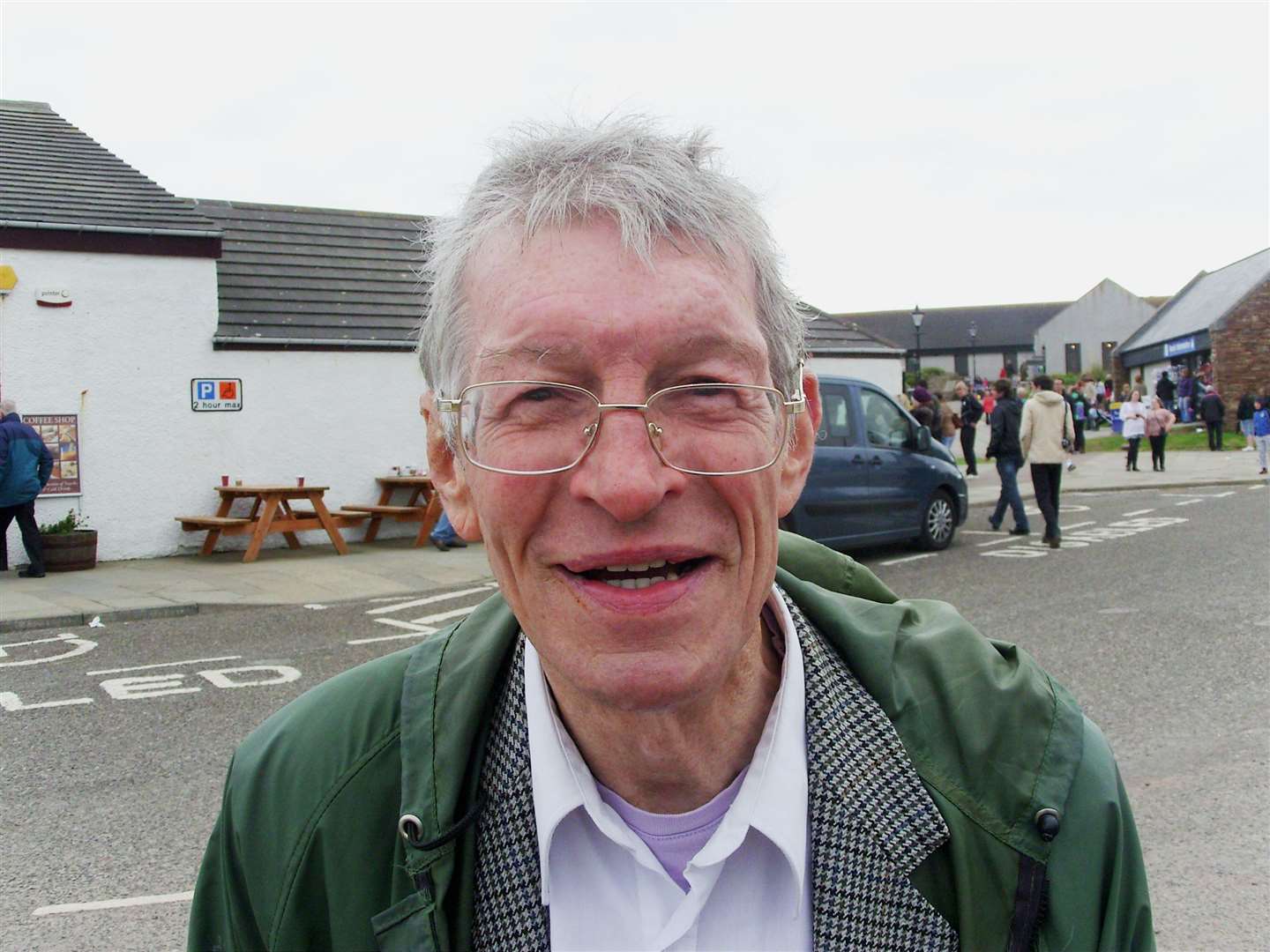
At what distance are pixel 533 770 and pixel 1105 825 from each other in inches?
31.6

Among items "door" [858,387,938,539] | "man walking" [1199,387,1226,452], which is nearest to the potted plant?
"door" [858,387,938,539]

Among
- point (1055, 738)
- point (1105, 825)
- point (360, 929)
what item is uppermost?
point (1055, 738)

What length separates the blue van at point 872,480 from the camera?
11.5m

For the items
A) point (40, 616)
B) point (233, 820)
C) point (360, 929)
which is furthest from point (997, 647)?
point (40, 616)

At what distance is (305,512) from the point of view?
14438 millimetres

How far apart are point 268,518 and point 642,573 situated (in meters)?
12.4

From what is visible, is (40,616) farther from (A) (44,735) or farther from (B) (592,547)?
(B) (592,547)

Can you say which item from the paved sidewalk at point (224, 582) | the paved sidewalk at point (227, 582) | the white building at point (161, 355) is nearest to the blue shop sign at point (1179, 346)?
the paved sidewalk at point (227, 582)

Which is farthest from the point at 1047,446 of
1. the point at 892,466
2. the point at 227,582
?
the point at 227,582

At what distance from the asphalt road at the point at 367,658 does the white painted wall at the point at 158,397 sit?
4286mm

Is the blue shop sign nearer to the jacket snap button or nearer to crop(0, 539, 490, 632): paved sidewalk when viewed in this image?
crop(0, 539, 490, 632): paved sidewalk

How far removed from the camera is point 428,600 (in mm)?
10938

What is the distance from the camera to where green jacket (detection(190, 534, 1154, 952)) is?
155 centimetres

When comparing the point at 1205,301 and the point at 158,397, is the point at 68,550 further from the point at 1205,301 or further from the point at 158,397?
the point at 1205,301
